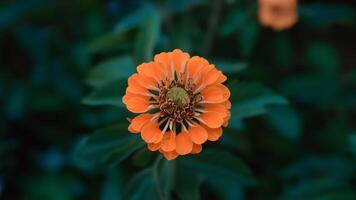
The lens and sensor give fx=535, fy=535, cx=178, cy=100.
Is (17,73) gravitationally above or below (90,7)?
below

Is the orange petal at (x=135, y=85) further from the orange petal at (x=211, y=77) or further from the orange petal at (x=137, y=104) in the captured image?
the orange petal at (x=211, y=77)

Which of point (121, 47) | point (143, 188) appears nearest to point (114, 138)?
point (143, 188)

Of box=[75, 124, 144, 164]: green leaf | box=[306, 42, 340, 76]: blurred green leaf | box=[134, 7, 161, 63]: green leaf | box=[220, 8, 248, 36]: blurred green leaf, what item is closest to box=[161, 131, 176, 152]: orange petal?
box=[75, 124, 144, 164]: green leaf

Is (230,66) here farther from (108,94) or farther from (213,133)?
(213,133)

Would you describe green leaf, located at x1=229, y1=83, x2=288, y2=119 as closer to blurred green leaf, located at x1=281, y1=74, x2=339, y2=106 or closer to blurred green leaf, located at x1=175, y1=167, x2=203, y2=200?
blurred green leaf, located at x1=175, y1=167, x2=203, y2=200

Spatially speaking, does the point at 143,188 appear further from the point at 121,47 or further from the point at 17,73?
the point at 17,73

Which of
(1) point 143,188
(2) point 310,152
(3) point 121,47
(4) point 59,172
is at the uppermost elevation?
(3) point 121,47

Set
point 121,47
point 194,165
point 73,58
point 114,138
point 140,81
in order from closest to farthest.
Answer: point 140,81 < point 114,138 < point 194,165 < point 121,47 < point 73,58
